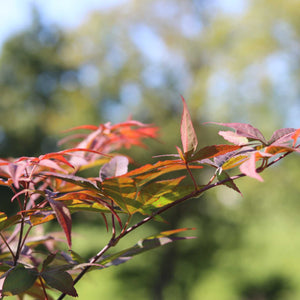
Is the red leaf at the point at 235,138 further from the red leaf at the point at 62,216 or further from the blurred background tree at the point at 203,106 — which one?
the blurred background tree at the point at 203,106

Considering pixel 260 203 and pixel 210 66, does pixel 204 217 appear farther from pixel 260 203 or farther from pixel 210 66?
pixel 210 66

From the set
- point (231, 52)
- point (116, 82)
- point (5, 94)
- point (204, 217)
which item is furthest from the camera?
point (5, 94)

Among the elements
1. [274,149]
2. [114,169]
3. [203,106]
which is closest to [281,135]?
[274,149]

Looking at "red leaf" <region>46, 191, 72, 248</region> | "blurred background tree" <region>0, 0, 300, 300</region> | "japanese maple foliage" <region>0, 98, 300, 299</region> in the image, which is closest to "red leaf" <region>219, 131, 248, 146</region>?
"japanese maple foliage" <region>0, 98, 300, 299</region>

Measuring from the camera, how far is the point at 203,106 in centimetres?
335

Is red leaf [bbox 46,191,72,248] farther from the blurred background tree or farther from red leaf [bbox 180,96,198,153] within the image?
the blurred background tree

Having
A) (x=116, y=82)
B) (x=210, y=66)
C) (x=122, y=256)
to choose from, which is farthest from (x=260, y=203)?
(x=122, y=256)

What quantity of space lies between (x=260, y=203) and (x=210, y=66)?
1.59 m

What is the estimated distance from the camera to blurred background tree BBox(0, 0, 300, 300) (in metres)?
3.43

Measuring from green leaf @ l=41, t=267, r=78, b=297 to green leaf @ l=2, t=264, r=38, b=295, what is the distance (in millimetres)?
11

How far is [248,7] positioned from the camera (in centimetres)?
386

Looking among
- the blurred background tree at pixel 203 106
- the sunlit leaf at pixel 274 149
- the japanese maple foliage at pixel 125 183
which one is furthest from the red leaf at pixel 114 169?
the blurred background tree at pixel 203 106

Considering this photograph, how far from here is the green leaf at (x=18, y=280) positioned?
262 millimetres

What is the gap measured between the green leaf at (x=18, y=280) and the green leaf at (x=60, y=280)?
0.04 feet
